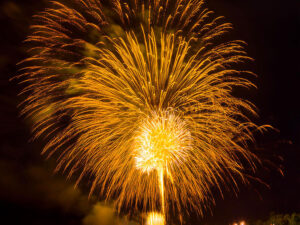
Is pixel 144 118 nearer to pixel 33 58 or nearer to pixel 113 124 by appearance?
pixel 113 124

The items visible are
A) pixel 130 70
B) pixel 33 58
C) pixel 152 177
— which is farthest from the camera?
pixel 152 177

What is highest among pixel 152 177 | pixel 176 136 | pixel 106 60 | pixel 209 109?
pixel 106 60

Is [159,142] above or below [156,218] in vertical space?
above

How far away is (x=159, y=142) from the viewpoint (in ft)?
32.8

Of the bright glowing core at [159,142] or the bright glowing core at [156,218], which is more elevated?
the bright glowing core at [159,142]

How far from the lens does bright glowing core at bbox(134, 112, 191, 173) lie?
390 inches

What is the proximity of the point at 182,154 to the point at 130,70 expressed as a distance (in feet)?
10.1

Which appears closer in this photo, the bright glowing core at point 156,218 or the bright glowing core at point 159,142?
the bright glowing core at point 159,142

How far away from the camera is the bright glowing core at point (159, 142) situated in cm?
991

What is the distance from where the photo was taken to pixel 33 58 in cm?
918

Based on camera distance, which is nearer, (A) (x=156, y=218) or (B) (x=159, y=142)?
(B) (x=159, y=142)

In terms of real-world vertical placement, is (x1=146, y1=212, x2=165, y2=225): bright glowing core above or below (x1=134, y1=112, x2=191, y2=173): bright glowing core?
below

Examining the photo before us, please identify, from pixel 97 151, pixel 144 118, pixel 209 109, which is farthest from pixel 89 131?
pixel 209 109

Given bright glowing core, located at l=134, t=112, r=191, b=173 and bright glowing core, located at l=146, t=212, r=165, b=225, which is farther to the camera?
bright glowing core, located at l=146, t=212, r=165, b=225
